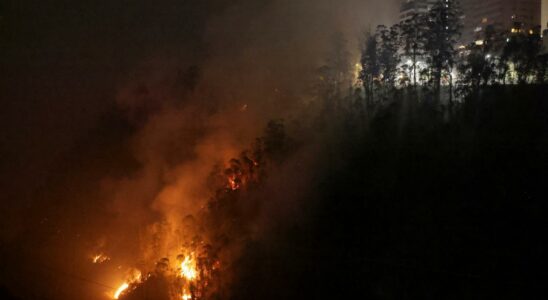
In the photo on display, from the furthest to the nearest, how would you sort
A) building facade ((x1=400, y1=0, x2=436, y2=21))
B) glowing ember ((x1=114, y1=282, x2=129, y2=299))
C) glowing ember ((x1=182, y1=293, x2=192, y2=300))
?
building facade ((x1=400, y1=0, x2=436, y2=21))
glowing ember ((x1=114, y1=282, x2=129, y2=299))
glowing ember ((x1=182, y1=293, x2=192, y2=300))

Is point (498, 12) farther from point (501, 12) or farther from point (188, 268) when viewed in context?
point (188, 268)

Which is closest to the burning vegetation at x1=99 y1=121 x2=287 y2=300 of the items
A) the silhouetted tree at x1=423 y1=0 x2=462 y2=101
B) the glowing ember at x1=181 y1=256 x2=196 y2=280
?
the glowing ember at x1=181 y1=256 x2=196 y2=280

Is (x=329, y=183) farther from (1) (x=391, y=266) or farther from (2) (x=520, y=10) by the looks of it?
(2) (x=520, y=10)

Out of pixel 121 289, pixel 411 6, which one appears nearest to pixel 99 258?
pixel 121 289

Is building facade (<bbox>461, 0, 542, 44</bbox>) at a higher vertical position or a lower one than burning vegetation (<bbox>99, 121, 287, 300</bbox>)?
higher

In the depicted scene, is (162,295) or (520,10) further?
(520,10)

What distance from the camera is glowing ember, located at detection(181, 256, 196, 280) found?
13.6 meters

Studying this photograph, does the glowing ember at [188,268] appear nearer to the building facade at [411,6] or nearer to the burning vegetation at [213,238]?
the burning vegetation at [213,238]

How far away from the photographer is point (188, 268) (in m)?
13.8

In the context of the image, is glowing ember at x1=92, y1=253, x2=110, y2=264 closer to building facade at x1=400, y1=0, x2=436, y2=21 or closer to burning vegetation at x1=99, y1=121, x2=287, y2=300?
burning vegetation at x1=99, y1=121, x2=287, y2=300

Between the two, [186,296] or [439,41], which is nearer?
[186,296]

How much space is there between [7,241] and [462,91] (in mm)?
24589

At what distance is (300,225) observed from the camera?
13945 millimetres

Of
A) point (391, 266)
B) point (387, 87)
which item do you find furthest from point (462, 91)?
point (391, 266)
